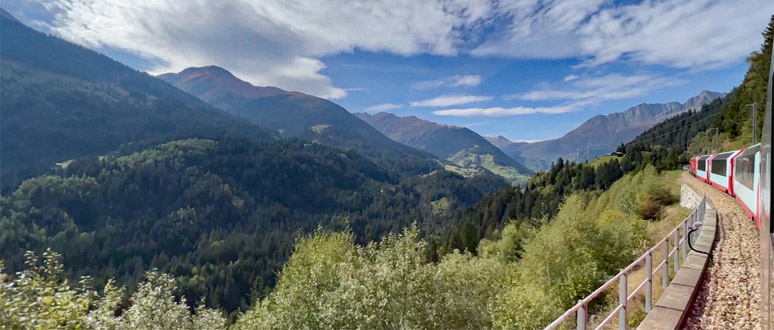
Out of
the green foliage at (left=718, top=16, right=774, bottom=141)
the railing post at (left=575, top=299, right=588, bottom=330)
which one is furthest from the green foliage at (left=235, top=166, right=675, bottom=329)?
the green foliage at (left=718, top=16, right=774, bottom=141)

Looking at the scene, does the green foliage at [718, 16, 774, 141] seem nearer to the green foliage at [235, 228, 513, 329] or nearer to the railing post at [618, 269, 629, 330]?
the green foliage at [235, 228, 513, 329]

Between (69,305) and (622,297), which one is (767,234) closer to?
(622,297)

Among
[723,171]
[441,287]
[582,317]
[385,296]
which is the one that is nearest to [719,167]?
[723,171]

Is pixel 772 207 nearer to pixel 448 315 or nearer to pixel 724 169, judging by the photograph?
pixel 448 315

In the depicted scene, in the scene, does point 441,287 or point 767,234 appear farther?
point 441,287

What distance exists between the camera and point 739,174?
21.6 metres

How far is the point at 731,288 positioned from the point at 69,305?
76.4 feet

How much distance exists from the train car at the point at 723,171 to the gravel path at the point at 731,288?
15.0 meters

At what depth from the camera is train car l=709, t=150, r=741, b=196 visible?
90.7 ft

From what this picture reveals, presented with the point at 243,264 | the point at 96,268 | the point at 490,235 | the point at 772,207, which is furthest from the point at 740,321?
the point at 96,268

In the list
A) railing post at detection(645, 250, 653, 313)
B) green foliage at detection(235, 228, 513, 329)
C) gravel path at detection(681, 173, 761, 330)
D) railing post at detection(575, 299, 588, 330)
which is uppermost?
railing post at detection(575, 299, 588, 330)

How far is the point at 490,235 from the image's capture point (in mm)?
111312

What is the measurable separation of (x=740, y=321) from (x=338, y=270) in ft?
76.0

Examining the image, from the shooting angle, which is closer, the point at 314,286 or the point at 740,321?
the point at 740,321
